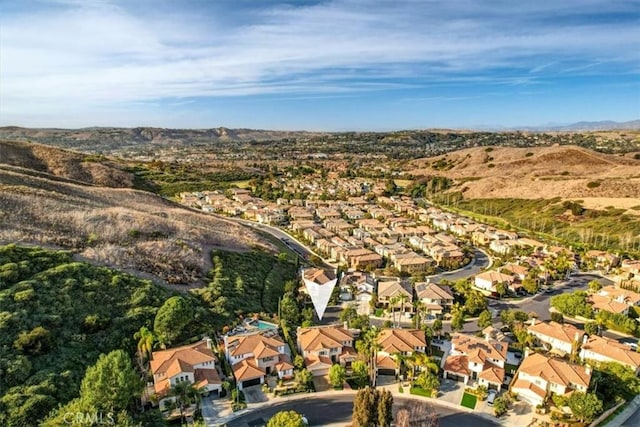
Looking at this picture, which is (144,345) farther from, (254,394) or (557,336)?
(557,336)

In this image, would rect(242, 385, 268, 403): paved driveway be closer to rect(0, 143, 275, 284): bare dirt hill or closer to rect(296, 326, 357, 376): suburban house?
rect(296, 326, 357, 376): suburban house

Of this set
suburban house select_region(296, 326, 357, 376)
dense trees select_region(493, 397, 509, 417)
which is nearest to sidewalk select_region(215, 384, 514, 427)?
dense trees select_region(493, 397, 509, 417)

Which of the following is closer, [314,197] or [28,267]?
[28,267]

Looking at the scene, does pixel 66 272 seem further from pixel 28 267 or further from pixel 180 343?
pixel 180 343

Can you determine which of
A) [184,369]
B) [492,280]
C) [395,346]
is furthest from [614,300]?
[184,369]

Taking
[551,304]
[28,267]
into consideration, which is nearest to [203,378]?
[28,267]

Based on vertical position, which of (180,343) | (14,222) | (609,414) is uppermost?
(14,222)

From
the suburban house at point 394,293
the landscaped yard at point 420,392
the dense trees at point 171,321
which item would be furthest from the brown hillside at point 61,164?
the landscaped yard at point 420,392

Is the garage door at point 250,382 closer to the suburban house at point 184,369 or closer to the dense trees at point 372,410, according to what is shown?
the suburban house at point 184,369
